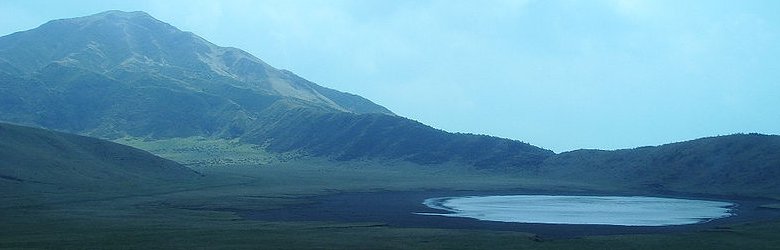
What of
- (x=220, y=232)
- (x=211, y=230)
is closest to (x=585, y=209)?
(x=211, y=230)

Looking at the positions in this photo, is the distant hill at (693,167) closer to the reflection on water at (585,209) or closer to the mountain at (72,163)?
the reflection on water at (585,209)

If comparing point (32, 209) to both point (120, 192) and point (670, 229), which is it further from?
point (670, 229)

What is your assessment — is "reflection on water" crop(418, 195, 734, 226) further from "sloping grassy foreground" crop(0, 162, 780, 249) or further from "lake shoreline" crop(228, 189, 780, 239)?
"sloping grassy foreground" crop(0, 162, 780, 249)

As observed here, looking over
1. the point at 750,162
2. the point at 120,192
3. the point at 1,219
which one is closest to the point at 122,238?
the point at 1,219

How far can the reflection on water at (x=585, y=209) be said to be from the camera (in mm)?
84062

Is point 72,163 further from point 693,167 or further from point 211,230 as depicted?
point 693,167

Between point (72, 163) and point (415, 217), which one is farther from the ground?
point (72, 163)

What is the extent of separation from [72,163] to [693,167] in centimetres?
11713

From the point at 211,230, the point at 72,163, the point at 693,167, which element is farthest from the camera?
the point at 693,167

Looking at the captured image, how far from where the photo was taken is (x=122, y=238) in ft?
192

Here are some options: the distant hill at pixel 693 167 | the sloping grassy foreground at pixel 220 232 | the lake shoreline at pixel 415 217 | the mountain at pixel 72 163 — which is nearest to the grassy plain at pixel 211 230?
the sloping grassy foreground at pixel 220 232

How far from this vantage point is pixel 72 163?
5438 inches

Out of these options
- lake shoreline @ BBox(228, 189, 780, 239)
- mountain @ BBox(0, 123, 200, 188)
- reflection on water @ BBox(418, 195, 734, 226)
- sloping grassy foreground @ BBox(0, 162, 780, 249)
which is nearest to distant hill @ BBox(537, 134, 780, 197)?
lake shoreline @ BBox(228, 189, 780, 239)

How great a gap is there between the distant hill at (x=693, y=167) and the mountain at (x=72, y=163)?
87.2 metres
